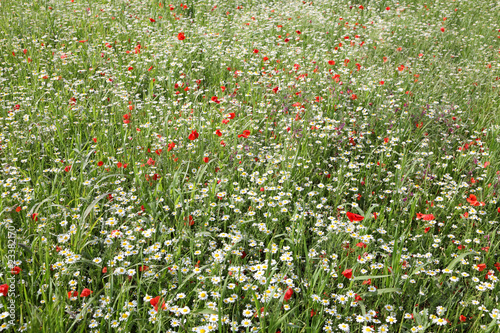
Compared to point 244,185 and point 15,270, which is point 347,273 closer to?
point 244,185

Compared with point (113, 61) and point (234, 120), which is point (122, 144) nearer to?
point (234, 120)

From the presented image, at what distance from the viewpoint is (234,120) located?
4031mm

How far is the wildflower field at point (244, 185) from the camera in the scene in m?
2.18

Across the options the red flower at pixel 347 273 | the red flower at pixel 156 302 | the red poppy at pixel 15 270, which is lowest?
the red flower at pixel 156 302


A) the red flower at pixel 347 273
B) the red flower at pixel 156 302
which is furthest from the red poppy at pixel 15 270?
the red flower at pixel 347 273

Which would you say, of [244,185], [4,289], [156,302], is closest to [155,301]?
[156,302]

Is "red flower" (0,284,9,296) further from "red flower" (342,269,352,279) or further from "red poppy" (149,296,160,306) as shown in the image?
"red flower" (342,269,352,279)

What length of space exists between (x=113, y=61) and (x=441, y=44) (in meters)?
5.22

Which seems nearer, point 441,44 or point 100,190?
point 100,190

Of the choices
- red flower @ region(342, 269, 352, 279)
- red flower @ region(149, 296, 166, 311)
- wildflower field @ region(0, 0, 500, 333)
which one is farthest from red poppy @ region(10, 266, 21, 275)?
red flower @ region(342, 269, 352, 279)

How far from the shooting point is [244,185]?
3209 mm

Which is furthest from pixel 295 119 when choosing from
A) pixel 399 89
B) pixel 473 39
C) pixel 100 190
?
pixel 473 39

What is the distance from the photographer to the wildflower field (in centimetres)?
218

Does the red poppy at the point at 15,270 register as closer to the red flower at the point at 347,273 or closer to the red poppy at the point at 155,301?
the red poppy at the point at 155,301
